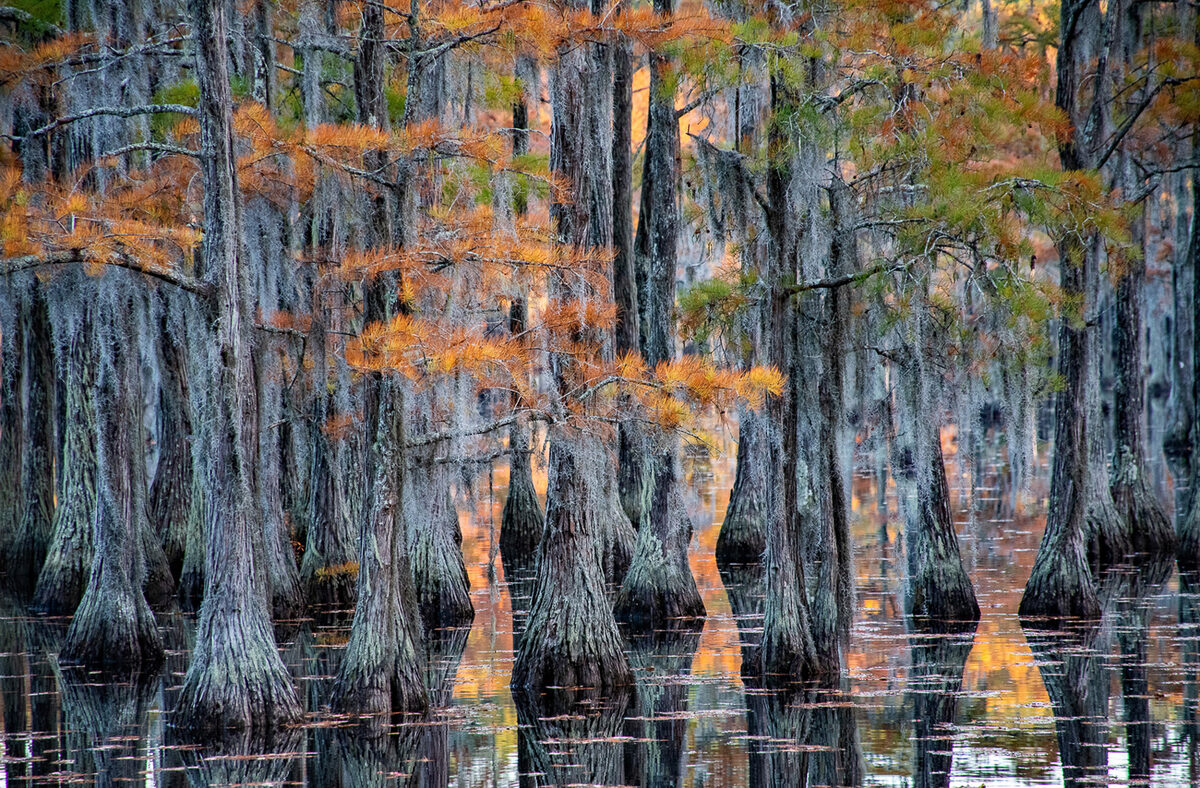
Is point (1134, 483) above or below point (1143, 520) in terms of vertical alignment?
above

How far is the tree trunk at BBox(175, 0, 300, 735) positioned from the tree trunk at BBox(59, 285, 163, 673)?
287 centimetres

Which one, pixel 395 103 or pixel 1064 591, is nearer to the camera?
pixel 1064 591

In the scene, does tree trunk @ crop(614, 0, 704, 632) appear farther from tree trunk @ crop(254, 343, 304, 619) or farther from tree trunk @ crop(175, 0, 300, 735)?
tree trunk @ crop(175, 0, 300, 735)

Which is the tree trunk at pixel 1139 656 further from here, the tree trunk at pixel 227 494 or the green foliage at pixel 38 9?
the green foliage at pixel 38 9

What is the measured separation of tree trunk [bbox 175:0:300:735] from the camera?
30.7 ft

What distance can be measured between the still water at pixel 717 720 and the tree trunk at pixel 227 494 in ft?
1.41

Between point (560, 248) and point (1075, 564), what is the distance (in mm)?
6971

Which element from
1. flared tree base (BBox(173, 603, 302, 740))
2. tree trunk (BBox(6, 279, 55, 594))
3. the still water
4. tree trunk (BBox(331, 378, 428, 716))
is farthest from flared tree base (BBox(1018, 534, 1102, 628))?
tree trunk (BBox(6, 279, 55, 594))

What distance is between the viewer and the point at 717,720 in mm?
9672

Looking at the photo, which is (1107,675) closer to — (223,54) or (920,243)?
(920,243)

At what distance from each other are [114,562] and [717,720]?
6332mm

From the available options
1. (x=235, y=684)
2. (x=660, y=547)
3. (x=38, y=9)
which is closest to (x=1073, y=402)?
(x=660, y=547)

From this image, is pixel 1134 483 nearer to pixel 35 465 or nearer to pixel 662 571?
pixel 662 571

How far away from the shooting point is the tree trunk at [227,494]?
9.34 meters
